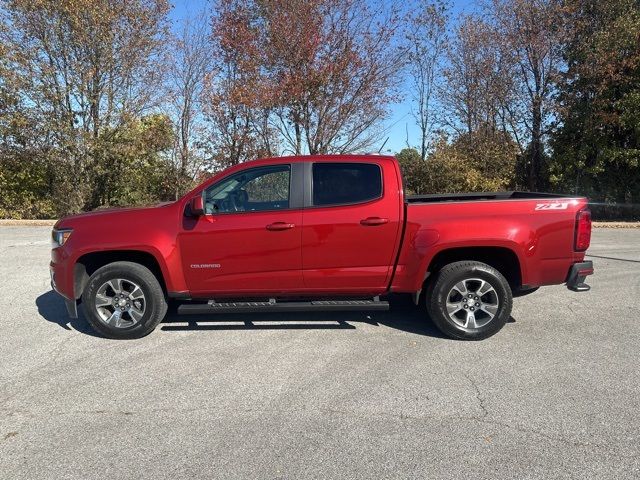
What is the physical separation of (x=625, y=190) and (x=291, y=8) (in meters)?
13.4

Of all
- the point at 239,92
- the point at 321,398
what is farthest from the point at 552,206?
the point at 239,92

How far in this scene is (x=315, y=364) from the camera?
4.46m

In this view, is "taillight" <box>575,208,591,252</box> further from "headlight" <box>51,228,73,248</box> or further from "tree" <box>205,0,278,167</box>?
"tree" <box>205,0,278,167</box>

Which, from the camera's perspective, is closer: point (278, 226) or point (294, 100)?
point (278, 226)

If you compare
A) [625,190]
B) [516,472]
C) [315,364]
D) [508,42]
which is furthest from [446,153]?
[516,472]

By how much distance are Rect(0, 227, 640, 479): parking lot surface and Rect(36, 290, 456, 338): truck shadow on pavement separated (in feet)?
0.11

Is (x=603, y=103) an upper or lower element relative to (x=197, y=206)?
upper

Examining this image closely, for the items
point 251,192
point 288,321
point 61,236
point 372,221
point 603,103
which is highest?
point 603,103

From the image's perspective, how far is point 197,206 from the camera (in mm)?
4895

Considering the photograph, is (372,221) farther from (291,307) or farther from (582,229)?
(582,229)

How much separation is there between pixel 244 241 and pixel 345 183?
1.19 m

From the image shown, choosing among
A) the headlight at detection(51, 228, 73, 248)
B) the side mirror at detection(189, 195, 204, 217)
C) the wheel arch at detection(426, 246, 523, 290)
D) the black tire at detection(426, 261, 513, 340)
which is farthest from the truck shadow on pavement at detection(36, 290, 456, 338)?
the side mirror at detection(189, 195, 204, 217)

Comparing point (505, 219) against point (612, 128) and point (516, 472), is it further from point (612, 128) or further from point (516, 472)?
point (612, 128)

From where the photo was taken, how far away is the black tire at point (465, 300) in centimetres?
501
